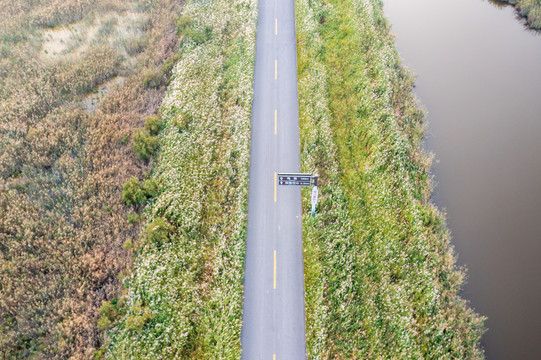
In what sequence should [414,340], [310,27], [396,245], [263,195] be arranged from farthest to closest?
[310,27], [263,195], [396,245], [414,340]

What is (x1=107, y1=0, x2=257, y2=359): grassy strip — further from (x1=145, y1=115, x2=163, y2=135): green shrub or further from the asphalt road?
(x1=145, y1=115, x2=163, y2=135): green shrub

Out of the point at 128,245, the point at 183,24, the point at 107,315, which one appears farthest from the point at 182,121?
the point at 107,315

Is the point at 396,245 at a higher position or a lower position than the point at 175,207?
lower

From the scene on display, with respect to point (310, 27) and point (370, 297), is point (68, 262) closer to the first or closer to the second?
point (370, 297)

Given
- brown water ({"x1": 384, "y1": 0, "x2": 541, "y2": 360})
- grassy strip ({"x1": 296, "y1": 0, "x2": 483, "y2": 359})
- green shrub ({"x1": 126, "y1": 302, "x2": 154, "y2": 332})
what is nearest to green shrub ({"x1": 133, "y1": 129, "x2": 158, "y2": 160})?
green shrub ({"x1": 126, "y1": 302, "x2": 154, "y2": 332})

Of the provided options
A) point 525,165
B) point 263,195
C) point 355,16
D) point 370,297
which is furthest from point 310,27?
point 370,297

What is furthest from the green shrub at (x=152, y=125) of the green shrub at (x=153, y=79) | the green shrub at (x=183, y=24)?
the green shrub at (x=183, y=24)

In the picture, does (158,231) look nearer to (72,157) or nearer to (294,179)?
(294,179)
